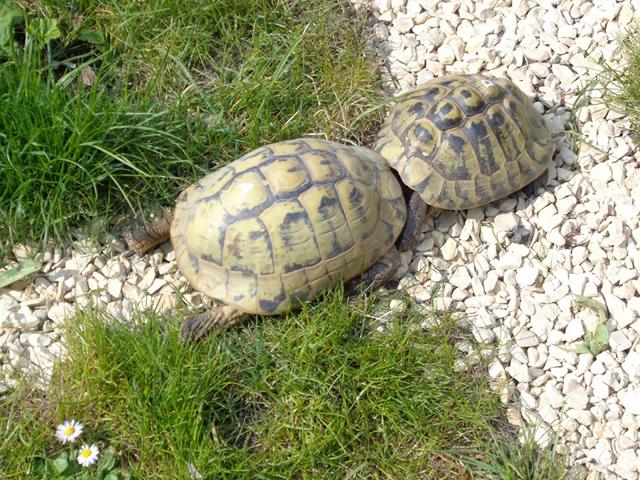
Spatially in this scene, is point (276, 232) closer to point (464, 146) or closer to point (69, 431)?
point (464, 146)

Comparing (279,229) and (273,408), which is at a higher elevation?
(279,229)

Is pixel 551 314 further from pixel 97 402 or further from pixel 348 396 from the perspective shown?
pixel 97 402

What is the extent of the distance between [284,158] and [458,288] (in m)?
1.12

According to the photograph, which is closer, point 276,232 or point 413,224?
point 276,232

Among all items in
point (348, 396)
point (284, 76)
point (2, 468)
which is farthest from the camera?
point (284, 76)

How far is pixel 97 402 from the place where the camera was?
3.58 meters

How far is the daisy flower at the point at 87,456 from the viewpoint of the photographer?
3.43 meters

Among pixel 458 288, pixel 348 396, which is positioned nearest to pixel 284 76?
pixel 458 288

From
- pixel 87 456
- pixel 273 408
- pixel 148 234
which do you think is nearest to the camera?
pixel 87 456

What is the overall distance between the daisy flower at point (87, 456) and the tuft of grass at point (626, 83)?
3.30 m

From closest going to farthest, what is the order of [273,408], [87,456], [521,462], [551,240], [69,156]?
[87,456], [521,462], [273,408], [69,156], [551,240]

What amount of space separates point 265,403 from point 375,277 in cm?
84

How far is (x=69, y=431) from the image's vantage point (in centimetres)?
345

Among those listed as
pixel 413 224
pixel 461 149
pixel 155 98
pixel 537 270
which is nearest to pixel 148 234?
pixel 155 98
